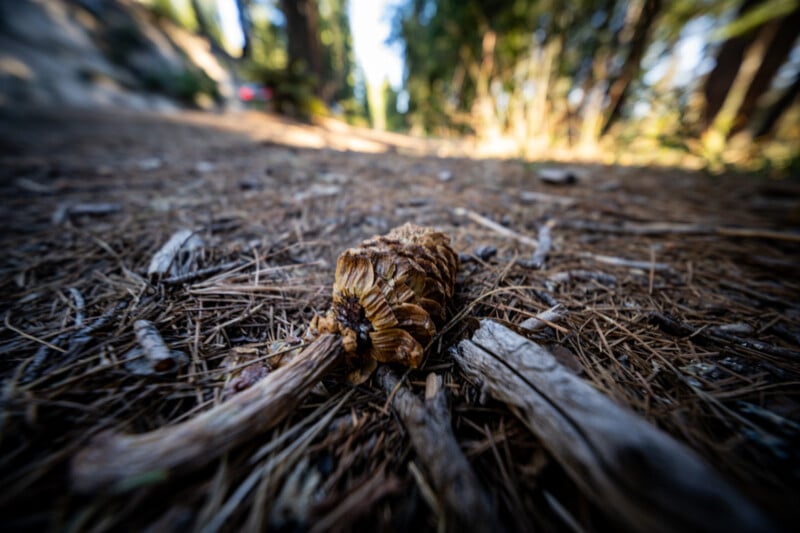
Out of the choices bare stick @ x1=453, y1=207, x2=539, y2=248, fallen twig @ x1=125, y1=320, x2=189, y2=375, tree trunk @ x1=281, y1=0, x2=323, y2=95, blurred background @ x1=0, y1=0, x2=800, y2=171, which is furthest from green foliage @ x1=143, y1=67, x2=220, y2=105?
fallen twig @ x1=125, y1=320, x2=189, y2=375

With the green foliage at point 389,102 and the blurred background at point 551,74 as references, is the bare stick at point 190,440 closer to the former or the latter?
the blurred background at point 551,74

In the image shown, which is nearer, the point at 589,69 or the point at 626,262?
the point at 626,262

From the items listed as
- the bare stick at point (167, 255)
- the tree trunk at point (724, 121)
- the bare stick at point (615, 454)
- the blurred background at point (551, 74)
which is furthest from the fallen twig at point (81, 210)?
the tree trunk at point (724, 121)

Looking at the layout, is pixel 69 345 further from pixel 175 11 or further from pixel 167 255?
pixel 175 11

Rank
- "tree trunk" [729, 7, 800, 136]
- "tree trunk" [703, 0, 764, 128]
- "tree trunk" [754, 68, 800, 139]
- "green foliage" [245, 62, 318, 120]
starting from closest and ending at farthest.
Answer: "tree trunk" [703, 0, 764, 128], "tree trunk" [729, 7, 800, 136], "green foliage" [245, 62, 318, 120], "tree trunk" [754, 68, 800, 139]

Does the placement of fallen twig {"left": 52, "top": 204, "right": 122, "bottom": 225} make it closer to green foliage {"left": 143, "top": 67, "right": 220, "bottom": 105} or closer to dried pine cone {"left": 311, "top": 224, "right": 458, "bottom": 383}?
dried pine cone {"left": 311, "top": 224, "right": 458, "bottom": 383}

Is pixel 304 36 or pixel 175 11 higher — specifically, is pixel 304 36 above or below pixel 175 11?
below

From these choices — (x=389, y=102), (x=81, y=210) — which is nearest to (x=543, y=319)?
(x=81, y=210)

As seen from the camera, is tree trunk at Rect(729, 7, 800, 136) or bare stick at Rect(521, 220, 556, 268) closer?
bare stick at Rect(521, 220, 556, 268)
